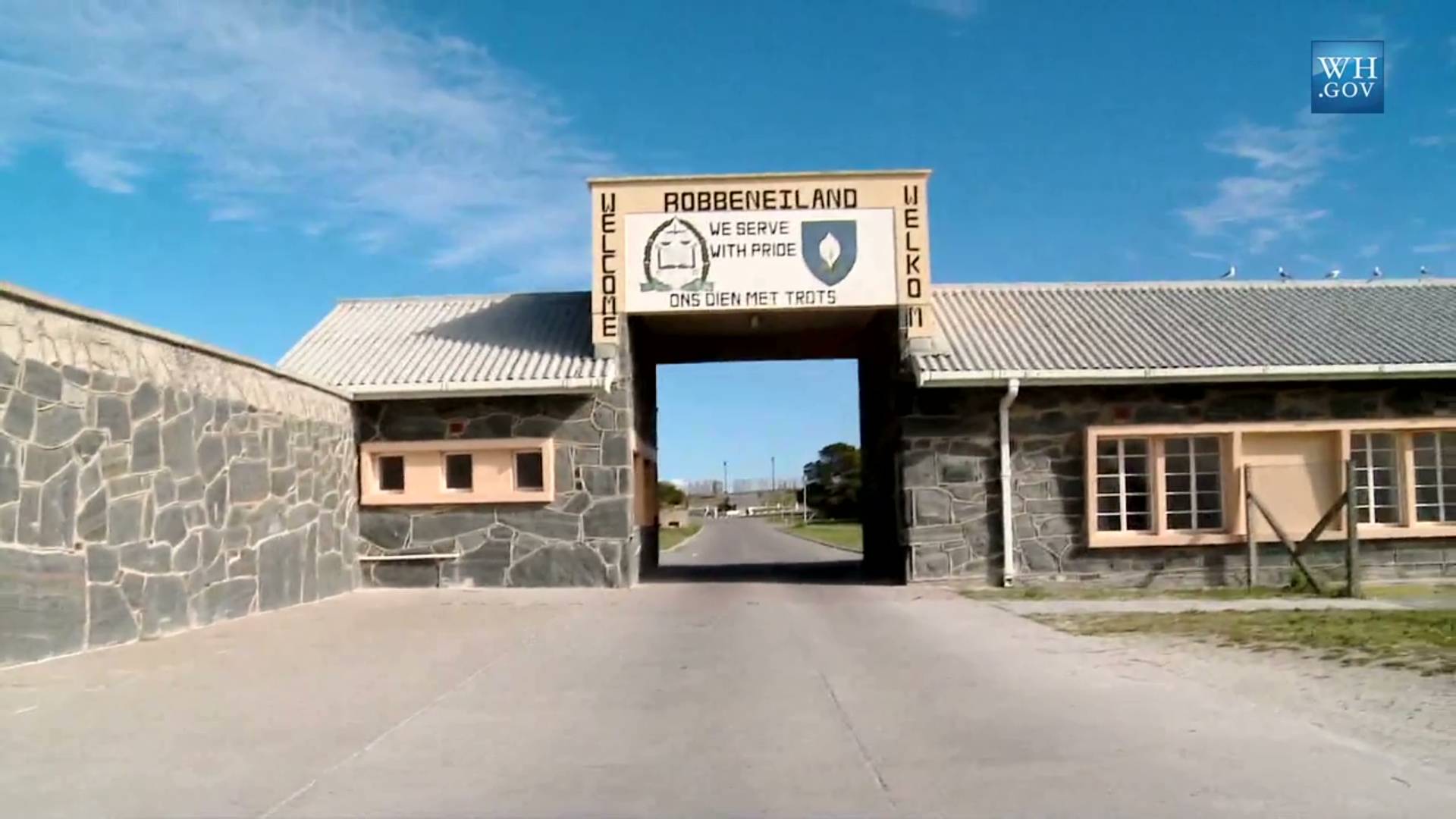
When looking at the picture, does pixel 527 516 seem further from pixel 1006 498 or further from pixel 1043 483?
pixel 1043 483

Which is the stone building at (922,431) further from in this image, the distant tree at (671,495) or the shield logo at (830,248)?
the distant tree at (671,495)

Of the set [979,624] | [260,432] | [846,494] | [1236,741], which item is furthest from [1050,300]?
[846,494]

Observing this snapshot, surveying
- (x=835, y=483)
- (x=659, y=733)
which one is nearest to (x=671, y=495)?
(x=835, y=483)

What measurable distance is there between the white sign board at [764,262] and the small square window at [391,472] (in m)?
4.31

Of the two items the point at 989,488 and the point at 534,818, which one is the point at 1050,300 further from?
the point at 534,818

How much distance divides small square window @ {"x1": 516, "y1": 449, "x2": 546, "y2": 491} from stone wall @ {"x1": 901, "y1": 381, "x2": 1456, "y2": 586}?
5.52 metres

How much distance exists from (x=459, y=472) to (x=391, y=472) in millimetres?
1118

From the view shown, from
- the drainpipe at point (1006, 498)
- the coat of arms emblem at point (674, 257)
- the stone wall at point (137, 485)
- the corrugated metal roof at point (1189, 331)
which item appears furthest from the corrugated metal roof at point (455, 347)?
the drainpipe at point (1006, 498)

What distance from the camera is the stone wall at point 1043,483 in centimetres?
1880

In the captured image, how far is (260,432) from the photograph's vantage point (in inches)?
607

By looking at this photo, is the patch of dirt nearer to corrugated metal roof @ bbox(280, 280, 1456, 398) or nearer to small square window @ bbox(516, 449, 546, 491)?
corrugated metal roof @ bbox(280, 280, 1456, 398)

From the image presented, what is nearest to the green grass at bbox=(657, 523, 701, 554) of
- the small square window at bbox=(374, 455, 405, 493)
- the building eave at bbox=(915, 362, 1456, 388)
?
the small square window at bbox=(374, 455, 405, 493)

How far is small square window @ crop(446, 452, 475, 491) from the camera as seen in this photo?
19.3 m

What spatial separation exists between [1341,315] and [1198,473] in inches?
180
